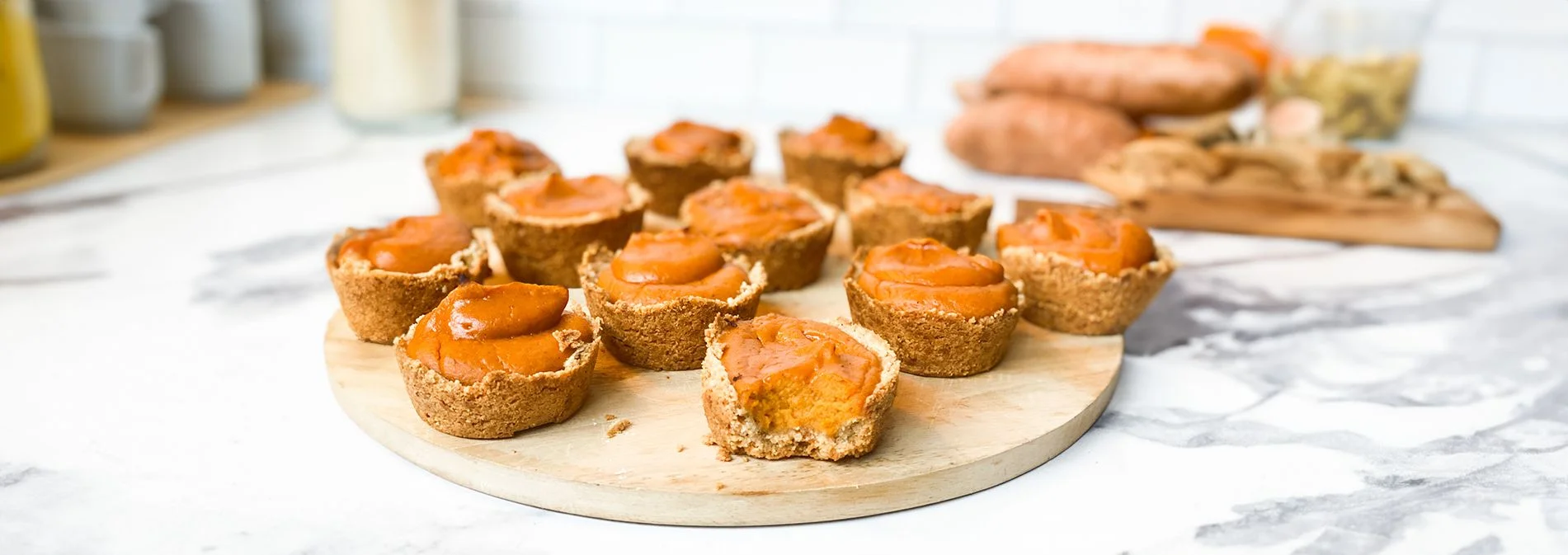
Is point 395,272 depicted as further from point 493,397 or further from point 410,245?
point 493,397

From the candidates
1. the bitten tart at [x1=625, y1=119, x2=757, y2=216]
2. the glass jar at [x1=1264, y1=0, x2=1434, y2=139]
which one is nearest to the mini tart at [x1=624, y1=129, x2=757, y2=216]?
the bitten tart at [x1=625, y1=119, x2=757, y2=216]

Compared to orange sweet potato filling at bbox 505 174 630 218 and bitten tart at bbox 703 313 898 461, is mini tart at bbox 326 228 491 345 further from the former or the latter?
bitten tart at bbox 703 313 898 461

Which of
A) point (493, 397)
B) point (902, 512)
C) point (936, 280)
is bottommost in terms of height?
point (902, 512)

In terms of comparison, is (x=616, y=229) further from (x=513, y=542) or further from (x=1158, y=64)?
(x=1158, y=64)

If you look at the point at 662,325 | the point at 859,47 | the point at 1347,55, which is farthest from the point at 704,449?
the point at 1347,55

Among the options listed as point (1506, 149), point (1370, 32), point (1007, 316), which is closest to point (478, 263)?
point (1007, 316)

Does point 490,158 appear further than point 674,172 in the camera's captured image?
No

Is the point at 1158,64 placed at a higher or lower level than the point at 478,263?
higher

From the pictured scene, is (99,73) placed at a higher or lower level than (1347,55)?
lower
